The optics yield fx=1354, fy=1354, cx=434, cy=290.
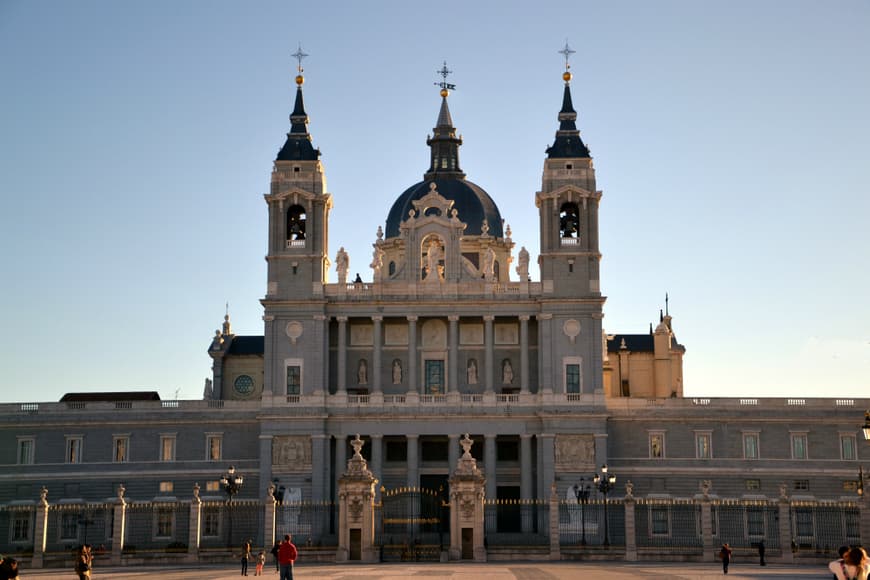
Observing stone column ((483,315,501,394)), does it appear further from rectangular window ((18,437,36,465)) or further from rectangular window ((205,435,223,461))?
rectangular window ((18,437,36,465))

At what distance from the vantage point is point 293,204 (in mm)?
85688

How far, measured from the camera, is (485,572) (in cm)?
5222

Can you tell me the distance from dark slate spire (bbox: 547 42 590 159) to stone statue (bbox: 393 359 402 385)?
53.7 feet

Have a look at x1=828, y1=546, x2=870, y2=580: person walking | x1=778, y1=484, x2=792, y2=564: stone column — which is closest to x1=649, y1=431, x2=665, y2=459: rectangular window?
x1=778, y1=484, x2=792, y2=564: stone column

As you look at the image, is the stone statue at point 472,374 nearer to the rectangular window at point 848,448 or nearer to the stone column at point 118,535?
the rectangular window at point 848,448

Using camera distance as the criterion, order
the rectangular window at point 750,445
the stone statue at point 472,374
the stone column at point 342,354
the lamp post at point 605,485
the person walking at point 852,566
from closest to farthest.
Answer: the person walking at point 852,566 < the lamp post at point 605,485 < the rectangular window at point 750,445 < the stone column at point 342,354 < the stone statue at point 472,374

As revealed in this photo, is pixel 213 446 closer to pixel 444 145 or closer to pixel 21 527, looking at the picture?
pixel 21 527

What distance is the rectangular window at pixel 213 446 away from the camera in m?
84.2

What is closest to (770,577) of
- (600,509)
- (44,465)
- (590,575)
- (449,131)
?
(590,575)

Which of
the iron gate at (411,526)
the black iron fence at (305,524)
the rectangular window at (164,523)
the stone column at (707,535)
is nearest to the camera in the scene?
the stone column at (707,535)

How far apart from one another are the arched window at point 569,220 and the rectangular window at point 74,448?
1294 inches

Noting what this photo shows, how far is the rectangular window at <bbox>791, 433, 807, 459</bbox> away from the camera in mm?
82688

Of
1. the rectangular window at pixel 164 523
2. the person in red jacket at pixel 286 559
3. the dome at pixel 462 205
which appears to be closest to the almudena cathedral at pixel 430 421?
the rectangular window at pixel 164 523

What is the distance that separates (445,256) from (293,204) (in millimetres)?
10182
